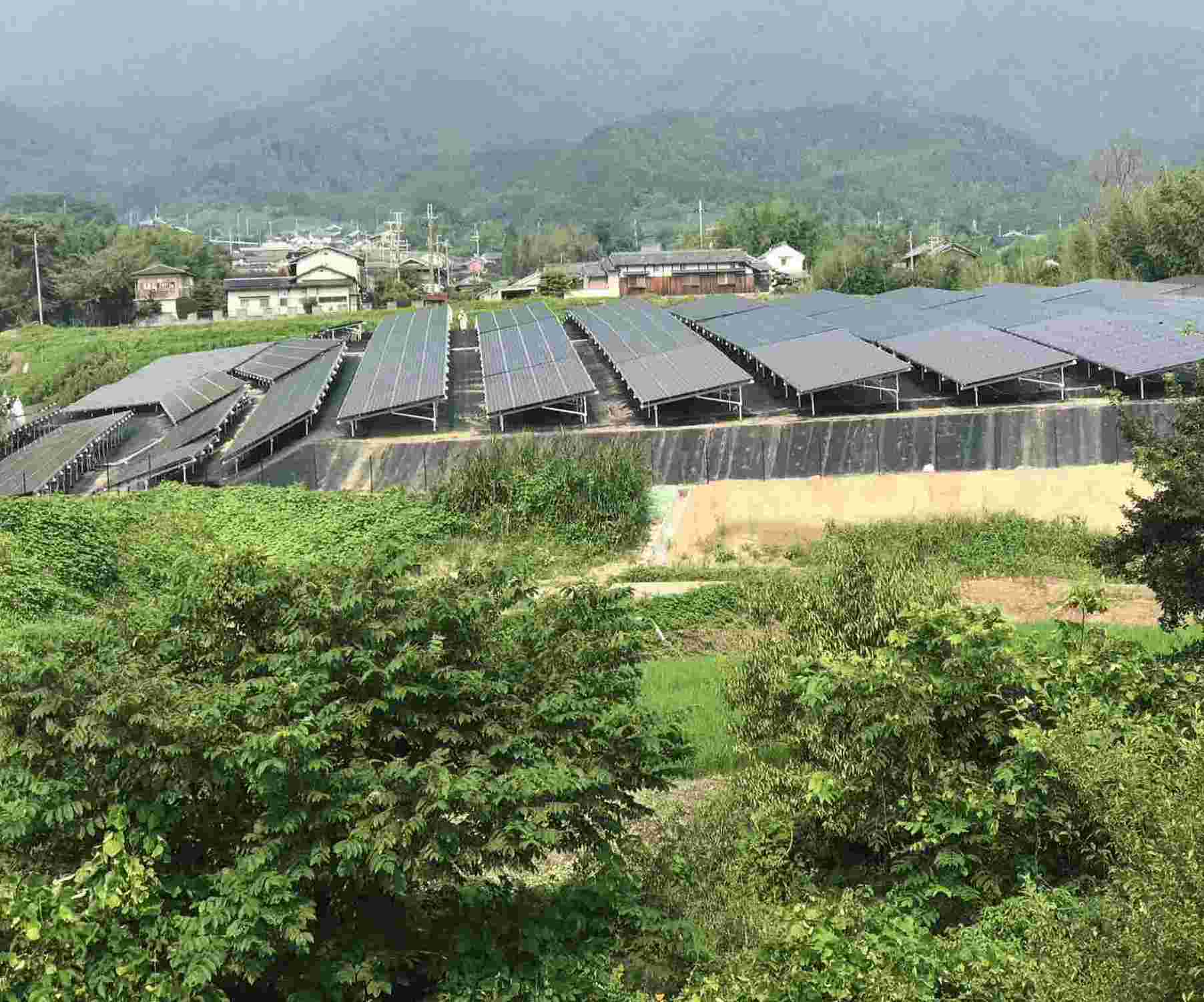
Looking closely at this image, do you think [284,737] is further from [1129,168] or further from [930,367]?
[1129,168]

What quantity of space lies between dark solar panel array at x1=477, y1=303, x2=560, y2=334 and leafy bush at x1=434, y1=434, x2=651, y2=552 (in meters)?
15.5

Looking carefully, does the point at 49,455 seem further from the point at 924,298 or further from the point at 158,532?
the point at 924,298

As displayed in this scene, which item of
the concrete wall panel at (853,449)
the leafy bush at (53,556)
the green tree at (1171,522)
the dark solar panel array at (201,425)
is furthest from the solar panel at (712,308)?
the green tree at (1171,522)

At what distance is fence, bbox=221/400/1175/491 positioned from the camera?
1107 inches

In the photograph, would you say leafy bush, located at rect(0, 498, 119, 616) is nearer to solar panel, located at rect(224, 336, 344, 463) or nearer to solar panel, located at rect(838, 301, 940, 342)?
solar panel, located at rect(224, 336, 344, 463)

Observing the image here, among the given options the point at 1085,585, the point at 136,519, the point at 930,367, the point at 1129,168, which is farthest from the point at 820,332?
the point at 1129,168

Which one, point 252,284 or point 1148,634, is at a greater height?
point 252,284

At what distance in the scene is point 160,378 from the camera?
43.6 meters

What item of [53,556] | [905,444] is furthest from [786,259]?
[53,556]

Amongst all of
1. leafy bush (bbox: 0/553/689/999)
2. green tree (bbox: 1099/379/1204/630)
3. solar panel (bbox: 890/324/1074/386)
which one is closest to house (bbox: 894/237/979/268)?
solar panel (bbox: 890/324/1074/386)

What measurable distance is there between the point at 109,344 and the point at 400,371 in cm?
2940

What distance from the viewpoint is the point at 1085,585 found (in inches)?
485

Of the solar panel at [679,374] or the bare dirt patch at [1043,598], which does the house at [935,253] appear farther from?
the bare dirt patch at [1043,598]

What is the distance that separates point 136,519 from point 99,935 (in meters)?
18.4
